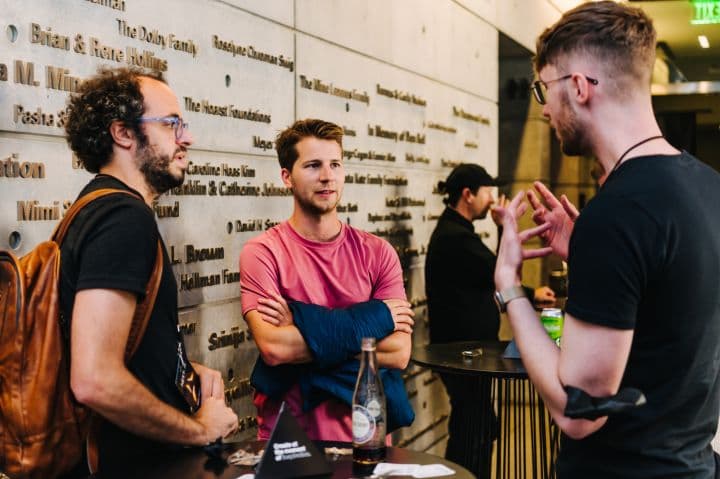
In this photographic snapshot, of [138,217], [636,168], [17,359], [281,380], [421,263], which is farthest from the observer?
[421,263]

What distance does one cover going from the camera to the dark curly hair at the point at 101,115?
98.7 inches

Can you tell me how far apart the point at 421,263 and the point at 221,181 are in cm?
256

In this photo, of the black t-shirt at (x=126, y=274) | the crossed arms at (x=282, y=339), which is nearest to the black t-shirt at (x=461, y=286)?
the crossed arms at (x=282, y=339)

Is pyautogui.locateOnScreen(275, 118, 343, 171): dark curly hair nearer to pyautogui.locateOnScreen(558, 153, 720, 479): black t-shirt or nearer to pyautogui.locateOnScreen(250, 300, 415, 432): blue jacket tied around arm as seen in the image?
pyautogui.locateOnScreen(250, 300, 415, 432): blue jacket tied around arm

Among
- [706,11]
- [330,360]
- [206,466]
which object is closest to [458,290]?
[330,360]

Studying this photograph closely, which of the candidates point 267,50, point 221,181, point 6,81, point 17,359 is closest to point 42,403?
point 17,359

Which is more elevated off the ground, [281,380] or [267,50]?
[267,50]

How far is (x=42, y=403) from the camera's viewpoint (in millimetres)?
2131

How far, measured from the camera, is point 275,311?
10.7 feet

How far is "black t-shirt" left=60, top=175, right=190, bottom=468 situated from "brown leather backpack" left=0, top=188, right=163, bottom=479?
0.06 metres

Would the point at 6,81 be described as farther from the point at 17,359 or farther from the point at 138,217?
the point at 17,359

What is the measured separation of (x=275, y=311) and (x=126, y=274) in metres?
1.12

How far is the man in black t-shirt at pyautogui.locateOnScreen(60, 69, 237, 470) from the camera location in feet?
7.09

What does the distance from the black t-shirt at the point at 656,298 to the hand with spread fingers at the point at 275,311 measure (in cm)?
159
